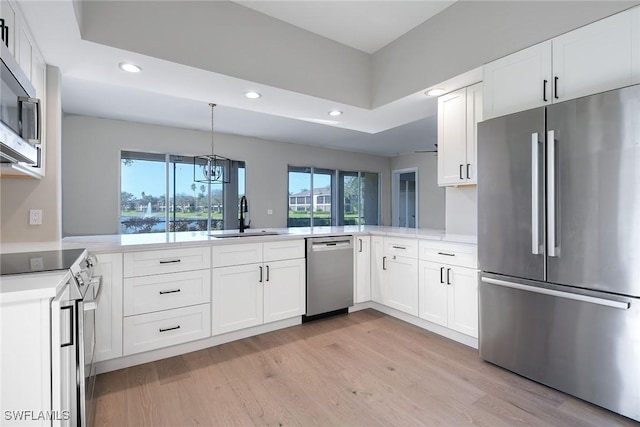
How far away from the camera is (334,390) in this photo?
1.94 m

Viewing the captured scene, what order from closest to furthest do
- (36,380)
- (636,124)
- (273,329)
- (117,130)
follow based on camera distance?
(36,380)
(636,124)
(273,329)
(117,130)

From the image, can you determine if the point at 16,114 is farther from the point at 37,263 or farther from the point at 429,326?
the point at 429,326

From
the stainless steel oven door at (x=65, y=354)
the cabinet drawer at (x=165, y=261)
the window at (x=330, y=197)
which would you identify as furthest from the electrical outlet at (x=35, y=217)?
the window at (x=330, y=197)

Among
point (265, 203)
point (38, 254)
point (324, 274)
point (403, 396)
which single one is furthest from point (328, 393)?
point (265, 203)

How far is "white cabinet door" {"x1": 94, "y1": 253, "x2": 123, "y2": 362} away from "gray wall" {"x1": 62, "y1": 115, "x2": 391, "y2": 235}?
359 cm

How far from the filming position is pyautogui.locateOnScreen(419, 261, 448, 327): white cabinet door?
2703 millimetres

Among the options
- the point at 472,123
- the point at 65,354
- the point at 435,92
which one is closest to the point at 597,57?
the point at 472,123

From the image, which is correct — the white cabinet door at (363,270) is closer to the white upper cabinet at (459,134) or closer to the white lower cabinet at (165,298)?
the white upper cabinet at (459,134)

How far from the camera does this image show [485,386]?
196 cm

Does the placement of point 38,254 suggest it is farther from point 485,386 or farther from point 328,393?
point 485,386

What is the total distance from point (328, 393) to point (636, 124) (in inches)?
89.4

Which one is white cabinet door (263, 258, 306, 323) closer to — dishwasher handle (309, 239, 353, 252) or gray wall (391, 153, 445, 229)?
dishwasher handle (309, 239, 353, 252)

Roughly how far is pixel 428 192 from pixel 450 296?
17.7ft

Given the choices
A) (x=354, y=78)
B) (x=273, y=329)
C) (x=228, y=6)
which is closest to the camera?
(x=228, y=6)
